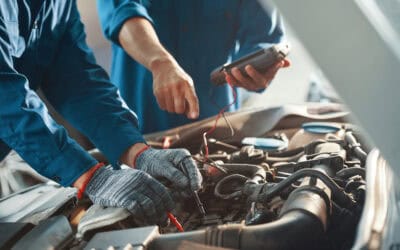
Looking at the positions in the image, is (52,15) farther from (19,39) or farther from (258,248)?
(258,248)

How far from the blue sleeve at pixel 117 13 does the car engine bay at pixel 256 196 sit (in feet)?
1.40

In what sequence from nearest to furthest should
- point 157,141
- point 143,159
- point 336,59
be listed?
point 336,59
point 143,159
point 157,141

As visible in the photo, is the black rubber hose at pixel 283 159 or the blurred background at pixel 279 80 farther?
the blurred background at pixel 279 80

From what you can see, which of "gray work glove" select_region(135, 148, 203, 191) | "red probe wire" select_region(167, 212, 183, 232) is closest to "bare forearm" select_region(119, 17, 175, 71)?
"gray work glove" select_region(135, 148, 203, 191)

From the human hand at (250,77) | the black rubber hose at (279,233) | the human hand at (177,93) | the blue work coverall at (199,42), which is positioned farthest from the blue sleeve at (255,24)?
the black rubber hose at (279,233)

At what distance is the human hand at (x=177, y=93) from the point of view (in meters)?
1.30

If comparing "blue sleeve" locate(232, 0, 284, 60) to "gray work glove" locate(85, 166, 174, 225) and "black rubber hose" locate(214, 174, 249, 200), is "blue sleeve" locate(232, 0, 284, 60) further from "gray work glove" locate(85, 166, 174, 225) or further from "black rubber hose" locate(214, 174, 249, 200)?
"gray work glove" locate(85, 166, 174, 225)

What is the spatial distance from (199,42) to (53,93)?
0.70m

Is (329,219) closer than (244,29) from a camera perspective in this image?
Yes

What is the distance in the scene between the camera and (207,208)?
3.57ft

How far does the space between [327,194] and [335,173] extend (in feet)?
0.69

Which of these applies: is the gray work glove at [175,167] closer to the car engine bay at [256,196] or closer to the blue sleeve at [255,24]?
the car engine bay at [256,196]

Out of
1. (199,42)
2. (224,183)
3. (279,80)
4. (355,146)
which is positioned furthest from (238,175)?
(279,80)

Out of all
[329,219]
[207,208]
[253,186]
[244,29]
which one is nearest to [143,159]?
[207,208]
